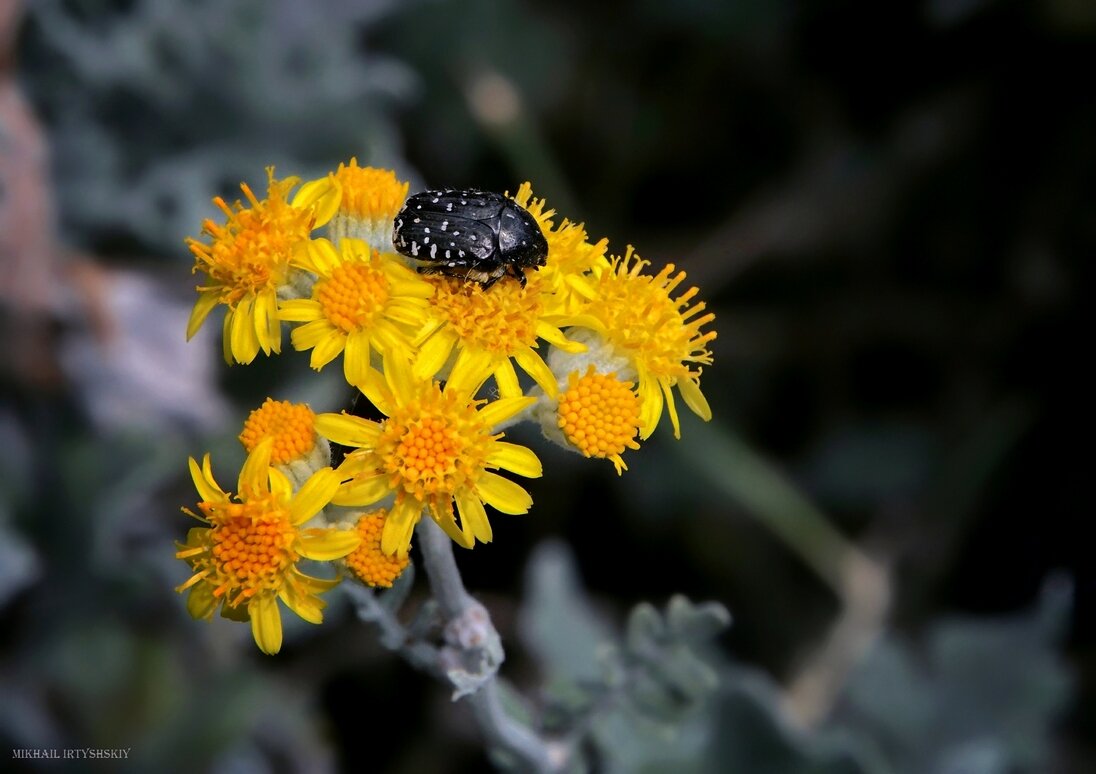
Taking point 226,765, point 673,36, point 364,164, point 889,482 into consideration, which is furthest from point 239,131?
point 889,482

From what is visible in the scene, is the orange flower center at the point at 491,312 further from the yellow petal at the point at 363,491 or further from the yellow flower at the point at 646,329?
the yellow petal at the point at 363,491

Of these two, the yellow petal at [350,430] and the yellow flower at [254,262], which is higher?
the yellow flower at [254,262]

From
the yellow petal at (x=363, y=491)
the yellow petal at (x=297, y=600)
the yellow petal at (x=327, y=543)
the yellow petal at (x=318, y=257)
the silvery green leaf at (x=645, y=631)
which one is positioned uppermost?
the yellow petal at (x=318, y=257)

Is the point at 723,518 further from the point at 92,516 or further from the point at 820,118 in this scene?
the point at 92,516

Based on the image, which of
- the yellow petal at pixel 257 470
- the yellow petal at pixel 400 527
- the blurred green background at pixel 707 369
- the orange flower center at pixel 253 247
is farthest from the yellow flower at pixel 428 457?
the blurred green background at pixel 707 369

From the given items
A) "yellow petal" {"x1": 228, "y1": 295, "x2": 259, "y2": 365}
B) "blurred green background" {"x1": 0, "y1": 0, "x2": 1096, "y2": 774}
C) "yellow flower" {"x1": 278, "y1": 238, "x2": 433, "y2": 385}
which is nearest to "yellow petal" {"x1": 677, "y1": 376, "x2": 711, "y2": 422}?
"yellow flower" {"x1": 278, "y1": 238, "x2": 433, "y2": 385}

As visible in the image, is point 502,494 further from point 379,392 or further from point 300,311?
point 300,311

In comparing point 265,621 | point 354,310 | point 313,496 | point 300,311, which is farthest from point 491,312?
point 265,621
